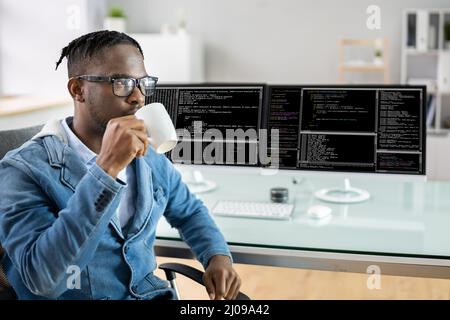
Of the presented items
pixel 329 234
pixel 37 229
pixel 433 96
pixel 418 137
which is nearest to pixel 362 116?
pixel 418 137

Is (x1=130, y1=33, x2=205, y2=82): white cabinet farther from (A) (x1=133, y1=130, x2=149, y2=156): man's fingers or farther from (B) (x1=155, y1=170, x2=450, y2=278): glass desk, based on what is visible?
(A) (x1=133, y1=130, x2=149, y2=156): man's fingers

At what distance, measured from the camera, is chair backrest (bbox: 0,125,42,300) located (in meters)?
1.08

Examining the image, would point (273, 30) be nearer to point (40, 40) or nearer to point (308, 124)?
point (40, 40)

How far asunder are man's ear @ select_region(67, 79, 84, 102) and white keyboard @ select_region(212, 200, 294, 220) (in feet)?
2.44

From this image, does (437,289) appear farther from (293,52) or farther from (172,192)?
(293,52)

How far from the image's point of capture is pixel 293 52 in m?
4.48

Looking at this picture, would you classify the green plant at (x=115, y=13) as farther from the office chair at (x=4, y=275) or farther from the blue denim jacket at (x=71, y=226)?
the blue denim jacket at (x=71, y=226)

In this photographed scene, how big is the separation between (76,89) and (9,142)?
0.33 metres

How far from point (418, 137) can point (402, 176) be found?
0.41 feet

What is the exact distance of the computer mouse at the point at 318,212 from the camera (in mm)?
1589

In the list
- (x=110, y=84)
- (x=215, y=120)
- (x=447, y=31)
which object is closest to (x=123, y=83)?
(x=110, y=84)

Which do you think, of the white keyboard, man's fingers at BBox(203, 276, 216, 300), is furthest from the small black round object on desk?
man's fingers at BBox(203, 276, 216, 300)

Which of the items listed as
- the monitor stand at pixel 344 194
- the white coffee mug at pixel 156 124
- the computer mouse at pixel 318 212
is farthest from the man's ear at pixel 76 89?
the monitor stand at pixel 344 194

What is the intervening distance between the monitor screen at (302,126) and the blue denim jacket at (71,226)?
1.18 ft
